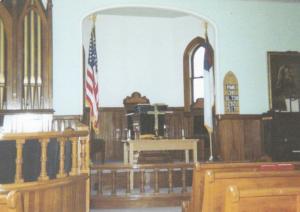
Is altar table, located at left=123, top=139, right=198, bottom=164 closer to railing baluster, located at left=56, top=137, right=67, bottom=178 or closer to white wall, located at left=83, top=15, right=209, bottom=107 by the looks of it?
white wall, located at left=83, top=15, right=209, bottom=107

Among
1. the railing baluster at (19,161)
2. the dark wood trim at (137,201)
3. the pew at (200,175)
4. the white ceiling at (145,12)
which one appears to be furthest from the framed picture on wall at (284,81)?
the railing baluster at (19,161)

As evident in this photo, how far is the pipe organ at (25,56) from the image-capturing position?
7.27m

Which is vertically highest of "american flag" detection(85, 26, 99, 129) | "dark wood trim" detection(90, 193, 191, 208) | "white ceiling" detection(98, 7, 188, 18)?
"white ceiling" detection(98, 7, 188, 18)

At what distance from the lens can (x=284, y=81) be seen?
8.95 meters

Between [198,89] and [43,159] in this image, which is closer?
[43,159]

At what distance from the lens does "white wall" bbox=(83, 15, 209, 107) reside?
34.2 feet

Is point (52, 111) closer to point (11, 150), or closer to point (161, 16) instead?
point (11, 150)

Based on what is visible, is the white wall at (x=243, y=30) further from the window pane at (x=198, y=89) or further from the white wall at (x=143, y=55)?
the window pane at (x=198, y=89)

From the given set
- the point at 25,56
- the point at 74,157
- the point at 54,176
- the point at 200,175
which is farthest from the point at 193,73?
the point at 200,175

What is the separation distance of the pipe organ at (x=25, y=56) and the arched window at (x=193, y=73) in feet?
13.7

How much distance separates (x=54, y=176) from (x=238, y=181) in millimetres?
2235

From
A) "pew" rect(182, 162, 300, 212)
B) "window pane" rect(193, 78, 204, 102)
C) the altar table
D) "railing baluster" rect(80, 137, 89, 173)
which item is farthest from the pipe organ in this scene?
"window pane" rect(193, 78, 204, 102)

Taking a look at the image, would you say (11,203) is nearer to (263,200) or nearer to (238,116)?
(263,200)

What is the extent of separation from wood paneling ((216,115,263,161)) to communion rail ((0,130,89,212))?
4.43 meters
